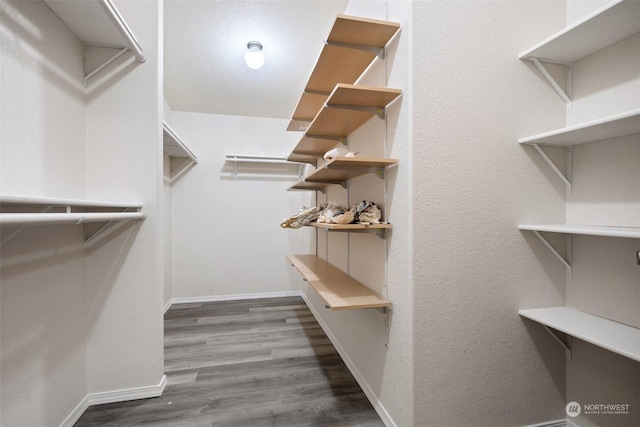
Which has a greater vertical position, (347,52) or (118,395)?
(347,52)

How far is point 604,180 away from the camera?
47.3 inches

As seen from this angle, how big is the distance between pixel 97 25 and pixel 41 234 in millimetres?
1066

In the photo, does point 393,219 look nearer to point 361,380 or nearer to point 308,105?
point 361,380

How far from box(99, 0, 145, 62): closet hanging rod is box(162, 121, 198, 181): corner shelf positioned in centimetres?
61

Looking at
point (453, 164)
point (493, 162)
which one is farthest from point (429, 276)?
point (493, 162)

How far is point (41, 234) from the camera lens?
47.8 inches

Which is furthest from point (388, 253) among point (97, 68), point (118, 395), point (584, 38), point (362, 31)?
point (97, 68)

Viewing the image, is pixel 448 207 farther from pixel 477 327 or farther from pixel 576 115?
pixel 576 115

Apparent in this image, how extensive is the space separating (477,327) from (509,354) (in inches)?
8.8

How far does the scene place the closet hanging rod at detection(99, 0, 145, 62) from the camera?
1170 mm

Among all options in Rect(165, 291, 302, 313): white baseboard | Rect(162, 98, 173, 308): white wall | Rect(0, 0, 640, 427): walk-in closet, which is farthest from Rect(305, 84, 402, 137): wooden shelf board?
Rect(165, 291, 302, 313): white baseboard

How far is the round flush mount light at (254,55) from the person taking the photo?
220cm

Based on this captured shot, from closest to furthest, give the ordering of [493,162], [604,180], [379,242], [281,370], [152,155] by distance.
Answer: [604,180], [493,162], [379,242], [152,155], [281,370]

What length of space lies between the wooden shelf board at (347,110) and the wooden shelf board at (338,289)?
1.01 meters
